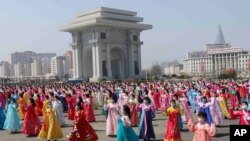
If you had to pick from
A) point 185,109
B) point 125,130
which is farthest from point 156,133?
point 125,130

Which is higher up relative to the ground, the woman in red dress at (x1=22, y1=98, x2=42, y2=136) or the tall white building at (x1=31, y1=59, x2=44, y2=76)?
the tall white building at (x1=31, y1=59, x2=44, y2=76)

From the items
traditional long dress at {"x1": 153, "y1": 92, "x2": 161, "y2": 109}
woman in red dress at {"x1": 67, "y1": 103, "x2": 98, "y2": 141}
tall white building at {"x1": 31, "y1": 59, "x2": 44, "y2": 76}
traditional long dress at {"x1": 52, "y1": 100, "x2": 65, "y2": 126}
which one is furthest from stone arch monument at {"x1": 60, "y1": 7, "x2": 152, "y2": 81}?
tall white building at {"x1": 31, "y1": 59, "x2": 44, "y2": 76}

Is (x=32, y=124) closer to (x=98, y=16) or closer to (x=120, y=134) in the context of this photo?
(x=120, y=134)

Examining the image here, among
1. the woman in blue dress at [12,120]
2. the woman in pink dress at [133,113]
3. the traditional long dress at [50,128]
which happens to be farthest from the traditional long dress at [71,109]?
the traditional long dress at [50,128]

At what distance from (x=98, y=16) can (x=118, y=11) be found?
21.5 feet

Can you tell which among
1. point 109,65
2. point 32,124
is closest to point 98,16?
point 109,65

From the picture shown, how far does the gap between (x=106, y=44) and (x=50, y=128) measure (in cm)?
6155

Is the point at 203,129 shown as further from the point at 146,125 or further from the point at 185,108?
the point at 185,108

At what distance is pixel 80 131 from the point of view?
9.94 metres

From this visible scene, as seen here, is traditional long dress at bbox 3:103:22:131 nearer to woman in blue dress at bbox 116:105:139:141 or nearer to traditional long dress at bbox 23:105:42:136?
traditional long dress at bbox 23:105:42:136

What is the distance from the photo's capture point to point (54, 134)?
38.7ft

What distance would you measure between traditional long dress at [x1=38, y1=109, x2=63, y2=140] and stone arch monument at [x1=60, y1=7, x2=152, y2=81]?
5903cm

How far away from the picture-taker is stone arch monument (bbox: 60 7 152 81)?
237ft

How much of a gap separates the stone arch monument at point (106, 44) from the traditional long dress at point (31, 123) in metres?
57.6
